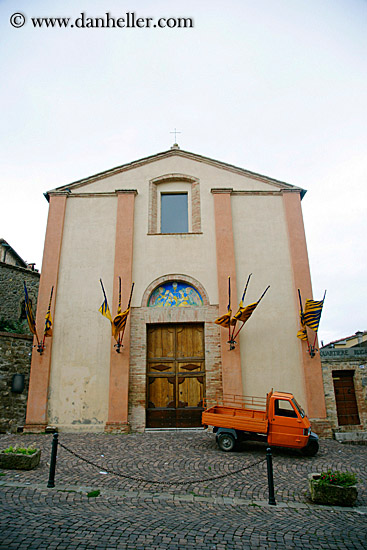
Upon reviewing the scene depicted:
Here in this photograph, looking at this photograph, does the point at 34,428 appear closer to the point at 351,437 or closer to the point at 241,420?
the point at 241,420

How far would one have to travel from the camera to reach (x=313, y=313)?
418 inches

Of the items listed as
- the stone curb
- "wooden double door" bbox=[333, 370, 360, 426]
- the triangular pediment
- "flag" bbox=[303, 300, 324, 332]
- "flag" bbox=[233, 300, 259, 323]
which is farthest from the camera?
the triangular pediment

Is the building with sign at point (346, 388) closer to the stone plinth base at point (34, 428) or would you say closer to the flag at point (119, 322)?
the flag at point (119, 322)

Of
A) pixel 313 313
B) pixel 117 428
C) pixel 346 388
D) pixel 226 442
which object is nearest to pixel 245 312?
pixel 313 313

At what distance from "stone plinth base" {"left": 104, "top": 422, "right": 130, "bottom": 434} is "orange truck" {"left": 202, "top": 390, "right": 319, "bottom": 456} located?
3.04 m

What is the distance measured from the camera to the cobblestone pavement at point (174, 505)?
4027mm

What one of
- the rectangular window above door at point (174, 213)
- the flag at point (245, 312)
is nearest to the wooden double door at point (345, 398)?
the flag at point (245, 312)

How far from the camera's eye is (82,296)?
38.5 ft

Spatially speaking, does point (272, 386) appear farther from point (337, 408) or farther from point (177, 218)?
point (177, 218)

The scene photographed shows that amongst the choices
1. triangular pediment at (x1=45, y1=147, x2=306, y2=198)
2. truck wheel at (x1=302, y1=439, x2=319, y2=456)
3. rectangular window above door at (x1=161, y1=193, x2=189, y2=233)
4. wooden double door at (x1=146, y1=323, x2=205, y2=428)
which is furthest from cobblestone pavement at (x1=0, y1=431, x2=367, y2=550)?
triangular pediment at (x1=45, y1=147, x2=306, y2=198)

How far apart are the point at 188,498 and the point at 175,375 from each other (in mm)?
5535

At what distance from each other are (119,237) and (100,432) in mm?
6404

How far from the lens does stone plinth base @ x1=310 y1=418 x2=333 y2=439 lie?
1020 cm

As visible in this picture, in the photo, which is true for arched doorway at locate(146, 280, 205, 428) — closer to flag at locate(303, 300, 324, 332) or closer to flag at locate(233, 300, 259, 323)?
flag at locate(233, 300, 259, 323)
